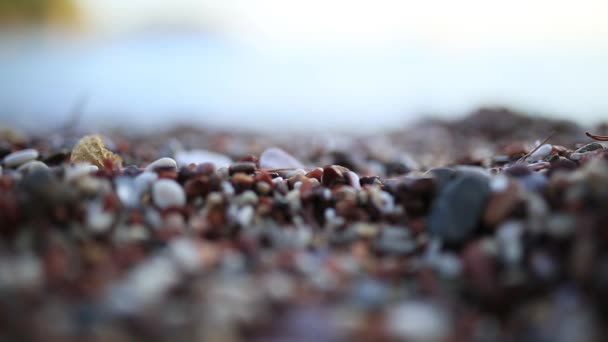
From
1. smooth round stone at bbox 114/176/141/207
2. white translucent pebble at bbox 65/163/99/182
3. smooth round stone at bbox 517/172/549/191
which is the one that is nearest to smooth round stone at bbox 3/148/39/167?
white translucent pebble at bbox 65/163/99/182

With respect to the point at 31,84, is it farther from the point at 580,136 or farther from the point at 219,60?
the point at 580,136

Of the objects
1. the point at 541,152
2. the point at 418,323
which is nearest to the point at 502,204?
the point at 418,323

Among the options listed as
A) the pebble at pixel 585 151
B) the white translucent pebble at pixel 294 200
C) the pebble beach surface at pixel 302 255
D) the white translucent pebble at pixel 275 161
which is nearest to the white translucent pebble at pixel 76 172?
the pebble beach surface at pixel 302 255

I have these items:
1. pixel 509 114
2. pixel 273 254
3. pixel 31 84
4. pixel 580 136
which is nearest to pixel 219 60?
pixel 31 84

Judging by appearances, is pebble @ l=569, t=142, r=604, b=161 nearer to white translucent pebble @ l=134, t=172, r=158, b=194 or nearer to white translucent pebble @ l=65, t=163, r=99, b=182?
white translucent pebble @ l=134, t=172, r=158, b=194

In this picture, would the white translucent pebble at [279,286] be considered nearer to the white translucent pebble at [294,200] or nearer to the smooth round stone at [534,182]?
the white translucent pebble at [294,200]
